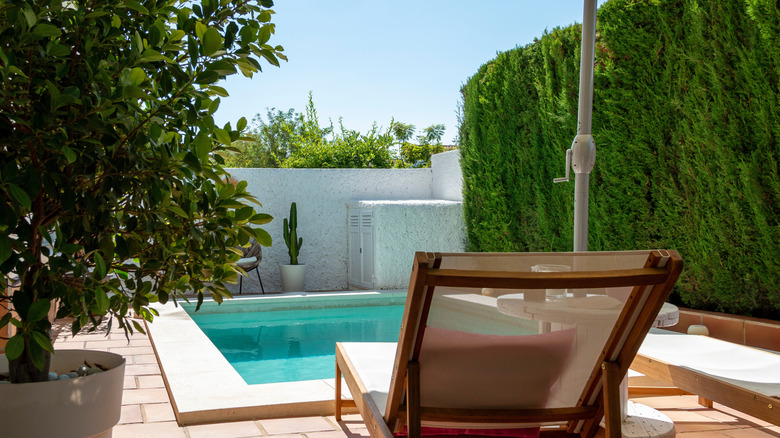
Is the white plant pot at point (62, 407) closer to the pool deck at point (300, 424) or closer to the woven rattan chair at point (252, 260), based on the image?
the pool deck at point (300, 424)

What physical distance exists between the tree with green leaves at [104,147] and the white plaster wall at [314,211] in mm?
8511

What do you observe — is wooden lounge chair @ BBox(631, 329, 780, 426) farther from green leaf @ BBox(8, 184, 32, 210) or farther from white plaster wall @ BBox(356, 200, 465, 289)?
white plaster wall @ BBox(356, 200, 465, 289)

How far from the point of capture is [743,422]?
279 cm

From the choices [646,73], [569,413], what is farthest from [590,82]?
[646,73]

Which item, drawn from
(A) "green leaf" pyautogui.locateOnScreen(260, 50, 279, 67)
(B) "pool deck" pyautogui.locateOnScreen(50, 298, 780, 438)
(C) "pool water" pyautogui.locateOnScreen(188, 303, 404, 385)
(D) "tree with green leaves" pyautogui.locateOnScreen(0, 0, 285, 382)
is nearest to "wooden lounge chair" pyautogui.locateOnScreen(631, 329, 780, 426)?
(B) "pool deck" pyautogui.locateOnScreen(50, 298, 780, 438)

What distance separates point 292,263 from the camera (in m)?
9.74

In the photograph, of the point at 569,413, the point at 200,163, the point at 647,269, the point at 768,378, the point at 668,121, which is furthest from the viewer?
the point at 668,121

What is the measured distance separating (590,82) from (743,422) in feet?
5.51

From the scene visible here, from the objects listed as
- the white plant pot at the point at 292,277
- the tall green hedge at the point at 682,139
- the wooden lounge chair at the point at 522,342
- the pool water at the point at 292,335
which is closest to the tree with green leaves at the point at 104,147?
the wooden lounge chair at the point at 522,342

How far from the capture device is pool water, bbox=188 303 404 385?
17.1 feet

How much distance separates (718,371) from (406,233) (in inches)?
289

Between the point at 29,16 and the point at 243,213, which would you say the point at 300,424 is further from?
the point at 29,16

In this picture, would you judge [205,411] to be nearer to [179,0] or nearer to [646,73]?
[179,0]

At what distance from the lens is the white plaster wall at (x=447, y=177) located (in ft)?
33.8
